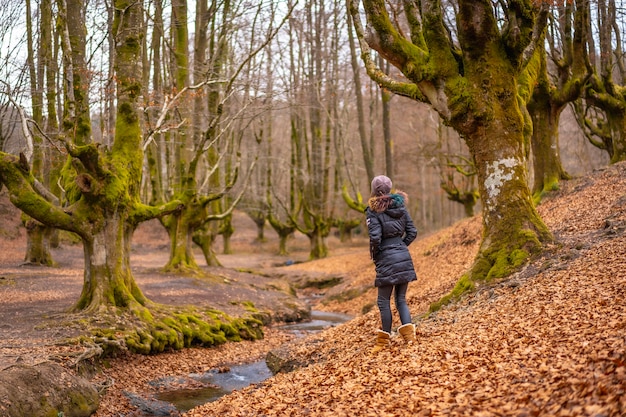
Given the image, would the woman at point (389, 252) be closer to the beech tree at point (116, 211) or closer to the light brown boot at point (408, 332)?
the light brown boot at point (408, 332)

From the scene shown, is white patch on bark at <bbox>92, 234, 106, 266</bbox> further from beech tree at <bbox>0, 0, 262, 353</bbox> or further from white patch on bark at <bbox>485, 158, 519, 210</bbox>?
white patch on bark at <bbox>485, 158, 519, 210</bbox>

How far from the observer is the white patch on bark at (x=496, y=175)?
29.2 ft

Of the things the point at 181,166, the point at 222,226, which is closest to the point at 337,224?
the point at 222,226

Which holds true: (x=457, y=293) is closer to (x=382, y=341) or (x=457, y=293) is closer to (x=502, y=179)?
(x=502, y=179)

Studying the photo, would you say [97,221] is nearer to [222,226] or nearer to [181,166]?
[181,166]

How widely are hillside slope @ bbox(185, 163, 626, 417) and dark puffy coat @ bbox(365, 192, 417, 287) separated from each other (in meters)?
0.90

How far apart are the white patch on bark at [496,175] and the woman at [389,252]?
2.78 metres

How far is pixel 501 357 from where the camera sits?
529 cm

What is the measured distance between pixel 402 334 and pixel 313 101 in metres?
22.1

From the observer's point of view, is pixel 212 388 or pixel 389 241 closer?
pixel 389 241

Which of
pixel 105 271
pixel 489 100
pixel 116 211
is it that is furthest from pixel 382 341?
pixel 116 211

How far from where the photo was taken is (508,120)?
901cm

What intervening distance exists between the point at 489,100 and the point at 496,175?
1.28m

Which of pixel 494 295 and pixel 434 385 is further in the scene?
pixel 494 295
